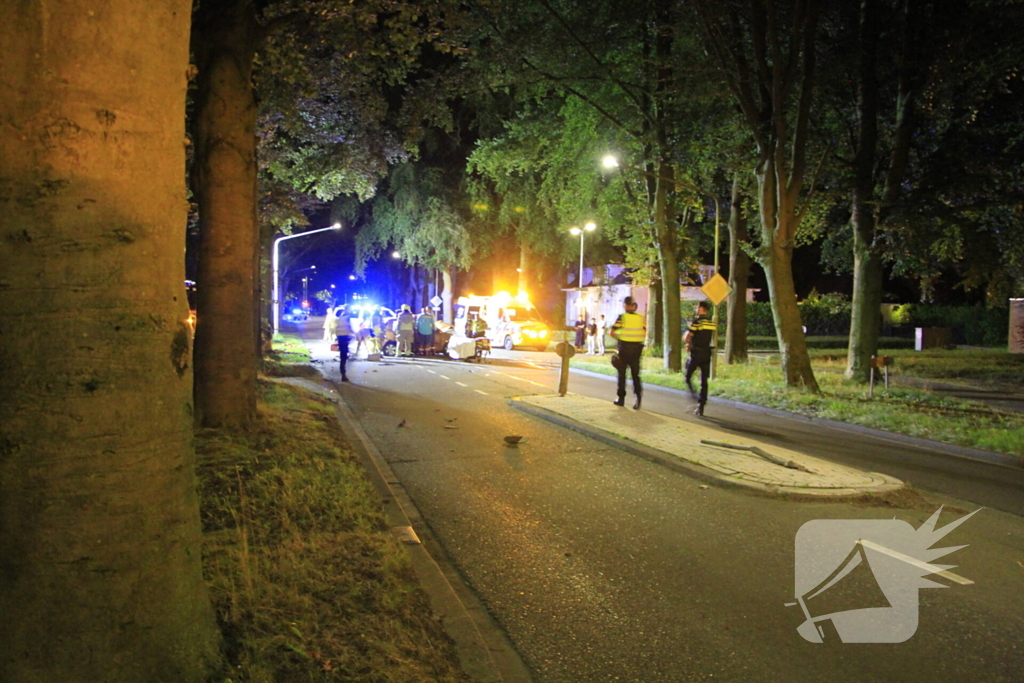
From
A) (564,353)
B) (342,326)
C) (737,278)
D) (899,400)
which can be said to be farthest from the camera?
(737,278)

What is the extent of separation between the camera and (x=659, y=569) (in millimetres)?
5383

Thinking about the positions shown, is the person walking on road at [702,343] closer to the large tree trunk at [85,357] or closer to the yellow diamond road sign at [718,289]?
the yellow diamond road sign at [718,289]

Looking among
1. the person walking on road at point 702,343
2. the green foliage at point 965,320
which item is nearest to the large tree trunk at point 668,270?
the person walking on road at point 702,343

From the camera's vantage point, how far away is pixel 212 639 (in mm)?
3178

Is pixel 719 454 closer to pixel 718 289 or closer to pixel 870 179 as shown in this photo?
pixel 718 289

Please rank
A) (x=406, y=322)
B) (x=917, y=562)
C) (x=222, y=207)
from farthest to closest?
(x=406, y=322), (x=222, y=207), (x=917, y=562)

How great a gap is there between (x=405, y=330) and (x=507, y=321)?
34.9 ft

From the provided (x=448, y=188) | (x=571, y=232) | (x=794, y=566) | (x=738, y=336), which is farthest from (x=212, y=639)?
(x=448, y=188)

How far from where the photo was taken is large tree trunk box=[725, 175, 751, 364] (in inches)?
925

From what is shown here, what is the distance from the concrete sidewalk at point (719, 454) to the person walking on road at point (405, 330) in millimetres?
15420

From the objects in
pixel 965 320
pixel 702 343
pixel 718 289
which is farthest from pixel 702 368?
pixel 965 320

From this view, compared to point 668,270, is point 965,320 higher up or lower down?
lower down

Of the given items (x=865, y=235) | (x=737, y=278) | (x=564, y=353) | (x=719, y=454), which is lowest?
(x=719, y=454)

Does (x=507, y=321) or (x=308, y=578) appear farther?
(x=507, y=321)
